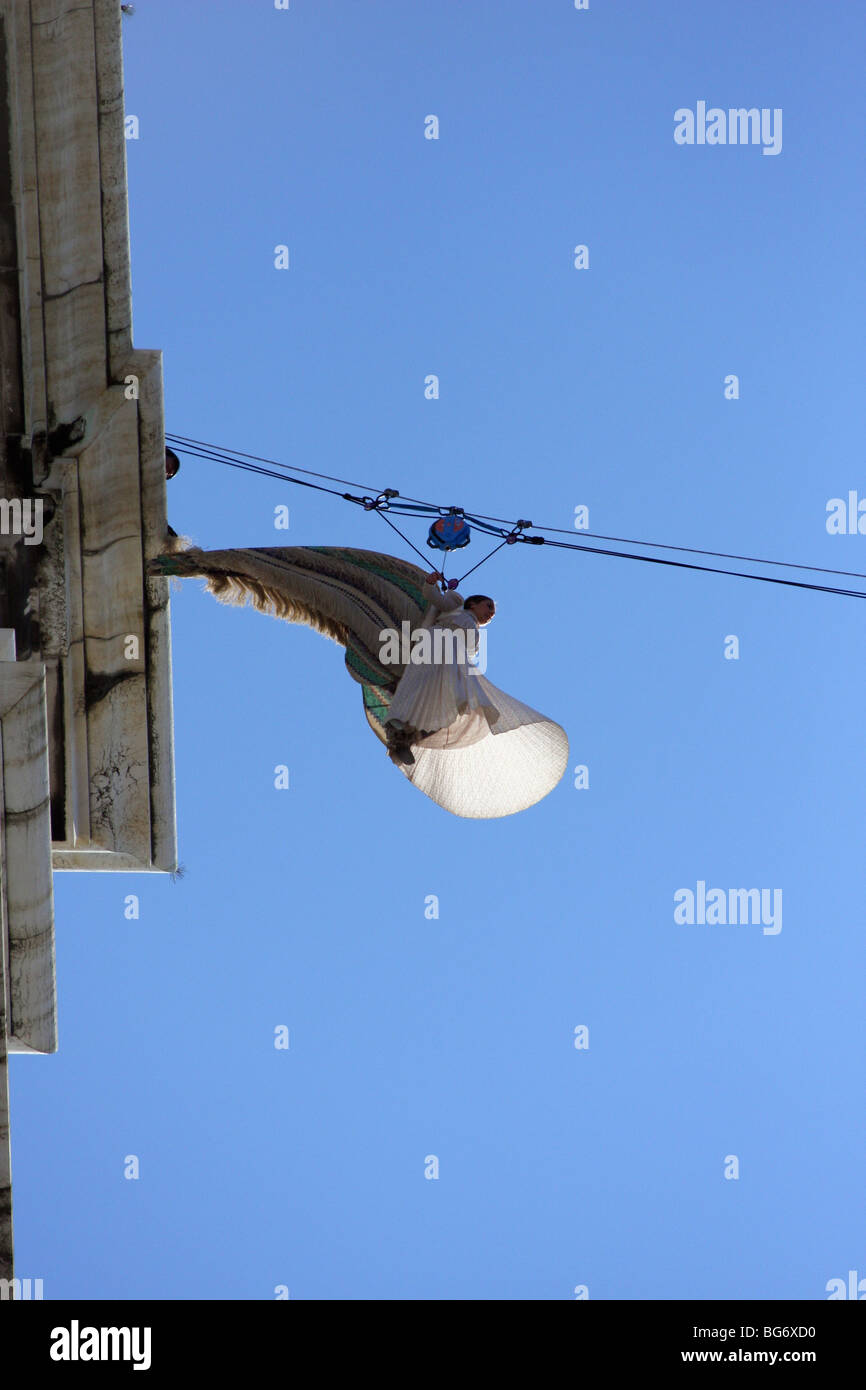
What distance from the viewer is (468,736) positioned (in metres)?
9.88

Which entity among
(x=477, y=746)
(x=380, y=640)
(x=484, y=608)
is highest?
(x=484, y=608)

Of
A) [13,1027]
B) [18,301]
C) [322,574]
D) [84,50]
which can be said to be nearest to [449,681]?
[322,574]

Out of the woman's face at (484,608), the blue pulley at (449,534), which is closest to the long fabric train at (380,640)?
the blue pulley at (449,534)

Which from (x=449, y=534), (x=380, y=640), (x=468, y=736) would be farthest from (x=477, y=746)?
(x=449, y=534)

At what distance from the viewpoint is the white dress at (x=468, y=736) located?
9.68 metres

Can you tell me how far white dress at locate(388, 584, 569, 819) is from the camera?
9.68 metres

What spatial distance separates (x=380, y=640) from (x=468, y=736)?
1171mm

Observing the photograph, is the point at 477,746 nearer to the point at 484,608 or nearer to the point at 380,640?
the point at 484,608

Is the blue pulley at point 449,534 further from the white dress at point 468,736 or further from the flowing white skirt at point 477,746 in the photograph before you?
the flowing white skirt at point 477,746

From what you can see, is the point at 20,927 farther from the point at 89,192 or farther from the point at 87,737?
the point at 89,192

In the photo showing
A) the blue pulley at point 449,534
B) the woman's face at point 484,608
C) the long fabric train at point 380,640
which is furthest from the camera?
the blue pulley at point 449,534

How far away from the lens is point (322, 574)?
1132 cm

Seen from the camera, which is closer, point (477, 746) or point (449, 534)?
point (477, 746)

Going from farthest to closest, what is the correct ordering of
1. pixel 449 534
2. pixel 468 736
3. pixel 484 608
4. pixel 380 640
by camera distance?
pixel 449 534 < pixel 380 640 < pixel 484 608 < pixel 468 736
